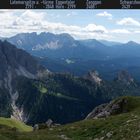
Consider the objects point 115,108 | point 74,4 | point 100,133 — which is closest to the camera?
point 74,4

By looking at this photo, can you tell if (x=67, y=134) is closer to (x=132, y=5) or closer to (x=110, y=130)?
(x=110, y=130)

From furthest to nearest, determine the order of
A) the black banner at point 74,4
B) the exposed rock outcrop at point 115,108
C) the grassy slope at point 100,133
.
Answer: the exposed rock outcrop at point 115,108 → the grassy slope at point 100,133 → the black banner at point 74,4

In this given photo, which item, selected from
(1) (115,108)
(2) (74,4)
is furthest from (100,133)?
(2) (74,4)

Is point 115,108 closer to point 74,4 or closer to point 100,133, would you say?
point 100,133

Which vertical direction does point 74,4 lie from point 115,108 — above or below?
above

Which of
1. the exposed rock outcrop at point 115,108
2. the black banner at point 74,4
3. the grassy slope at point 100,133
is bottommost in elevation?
the exposed rock outcrop at point 115,108

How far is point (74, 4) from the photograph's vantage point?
17.4 meters

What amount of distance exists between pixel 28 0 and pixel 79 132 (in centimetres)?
3830

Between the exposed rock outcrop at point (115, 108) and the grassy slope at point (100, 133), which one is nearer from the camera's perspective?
the grassy slope at point (100, 133)

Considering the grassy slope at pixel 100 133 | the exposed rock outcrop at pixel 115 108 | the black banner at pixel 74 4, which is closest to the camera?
the black banner at pixel 74 4

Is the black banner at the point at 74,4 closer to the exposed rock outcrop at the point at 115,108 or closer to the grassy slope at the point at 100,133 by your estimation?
the grassy slope at the point at 100,133

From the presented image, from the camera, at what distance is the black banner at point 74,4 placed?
17.3 m

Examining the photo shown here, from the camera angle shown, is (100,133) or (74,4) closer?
(74,4)

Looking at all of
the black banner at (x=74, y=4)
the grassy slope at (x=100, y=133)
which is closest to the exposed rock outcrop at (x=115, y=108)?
the grassy slope at (x=100, y=133)
